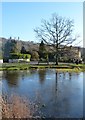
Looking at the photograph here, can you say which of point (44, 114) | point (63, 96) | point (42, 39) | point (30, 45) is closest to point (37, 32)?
point (42, 39)

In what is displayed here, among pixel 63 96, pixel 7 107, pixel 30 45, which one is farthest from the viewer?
pixel 30 45

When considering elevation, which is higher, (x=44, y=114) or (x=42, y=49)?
(x=42, y=49)

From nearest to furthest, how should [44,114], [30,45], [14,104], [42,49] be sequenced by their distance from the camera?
[14,104], [44,114], [42,49], [30,45]

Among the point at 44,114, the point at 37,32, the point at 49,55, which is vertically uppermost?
the point at 37,32

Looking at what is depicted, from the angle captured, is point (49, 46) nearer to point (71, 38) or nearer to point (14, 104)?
point (71, 38)

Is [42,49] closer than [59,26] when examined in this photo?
No

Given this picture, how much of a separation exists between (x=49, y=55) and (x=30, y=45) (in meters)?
8.29

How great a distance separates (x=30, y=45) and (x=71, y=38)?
1371cm

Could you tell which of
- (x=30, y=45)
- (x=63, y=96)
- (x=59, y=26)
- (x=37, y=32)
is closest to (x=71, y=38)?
(x=59, y=26)

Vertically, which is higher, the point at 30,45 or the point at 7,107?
the point at 30,45

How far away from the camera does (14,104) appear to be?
8062mm

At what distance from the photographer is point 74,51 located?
129 feet

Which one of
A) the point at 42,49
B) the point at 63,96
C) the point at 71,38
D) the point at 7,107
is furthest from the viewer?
the point at 42,49

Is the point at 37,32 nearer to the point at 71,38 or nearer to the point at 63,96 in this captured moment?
the point at 71,38
